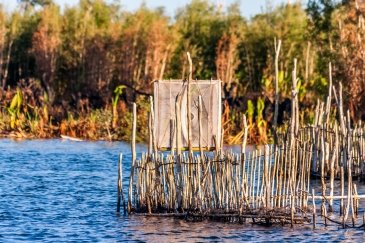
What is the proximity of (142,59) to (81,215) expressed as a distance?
2490 centimetres

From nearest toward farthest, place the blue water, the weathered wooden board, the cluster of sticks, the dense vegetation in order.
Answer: the blue water
the cluster of sticks
the weathered wooden board
the dense vegetation

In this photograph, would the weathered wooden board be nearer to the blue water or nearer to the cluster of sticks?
the cluster of sticks

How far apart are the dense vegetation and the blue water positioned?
6795 mm

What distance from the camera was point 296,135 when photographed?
60.4 ft

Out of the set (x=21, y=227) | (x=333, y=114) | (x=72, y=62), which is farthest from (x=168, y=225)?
(x=72, y=62)

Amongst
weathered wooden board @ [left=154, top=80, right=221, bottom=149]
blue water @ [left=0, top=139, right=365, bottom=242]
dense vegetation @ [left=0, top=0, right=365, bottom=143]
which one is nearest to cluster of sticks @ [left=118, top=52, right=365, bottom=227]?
blue water @ [left=0, top=139, right=365, bottom=242]

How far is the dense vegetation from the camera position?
38.7 metres

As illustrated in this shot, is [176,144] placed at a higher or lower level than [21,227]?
higher

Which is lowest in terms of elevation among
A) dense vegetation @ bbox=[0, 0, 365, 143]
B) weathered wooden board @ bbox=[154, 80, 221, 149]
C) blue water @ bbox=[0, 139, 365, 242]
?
blue water @ bbox=[0, 139, 365, 242]

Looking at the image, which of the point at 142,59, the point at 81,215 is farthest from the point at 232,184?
the point at 142,59

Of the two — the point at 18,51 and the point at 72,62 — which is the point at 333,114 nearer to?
the point at 72,62

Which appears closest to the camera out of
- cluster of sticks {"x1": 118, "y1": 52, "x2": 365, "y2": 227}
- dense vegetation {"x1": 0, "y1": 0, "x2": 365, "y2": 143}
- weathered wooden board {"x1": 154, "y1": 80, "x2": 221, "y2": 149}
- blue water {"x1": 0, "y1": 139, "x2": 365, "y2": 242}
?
blue water {"x1": 0, "y1": 139, "x2": 365, "y2": 242}

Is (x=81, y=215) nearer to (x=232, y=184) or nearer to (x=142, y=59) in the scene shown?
(x=232, y=184)

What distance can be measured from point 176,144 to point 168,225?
4.57 feet
